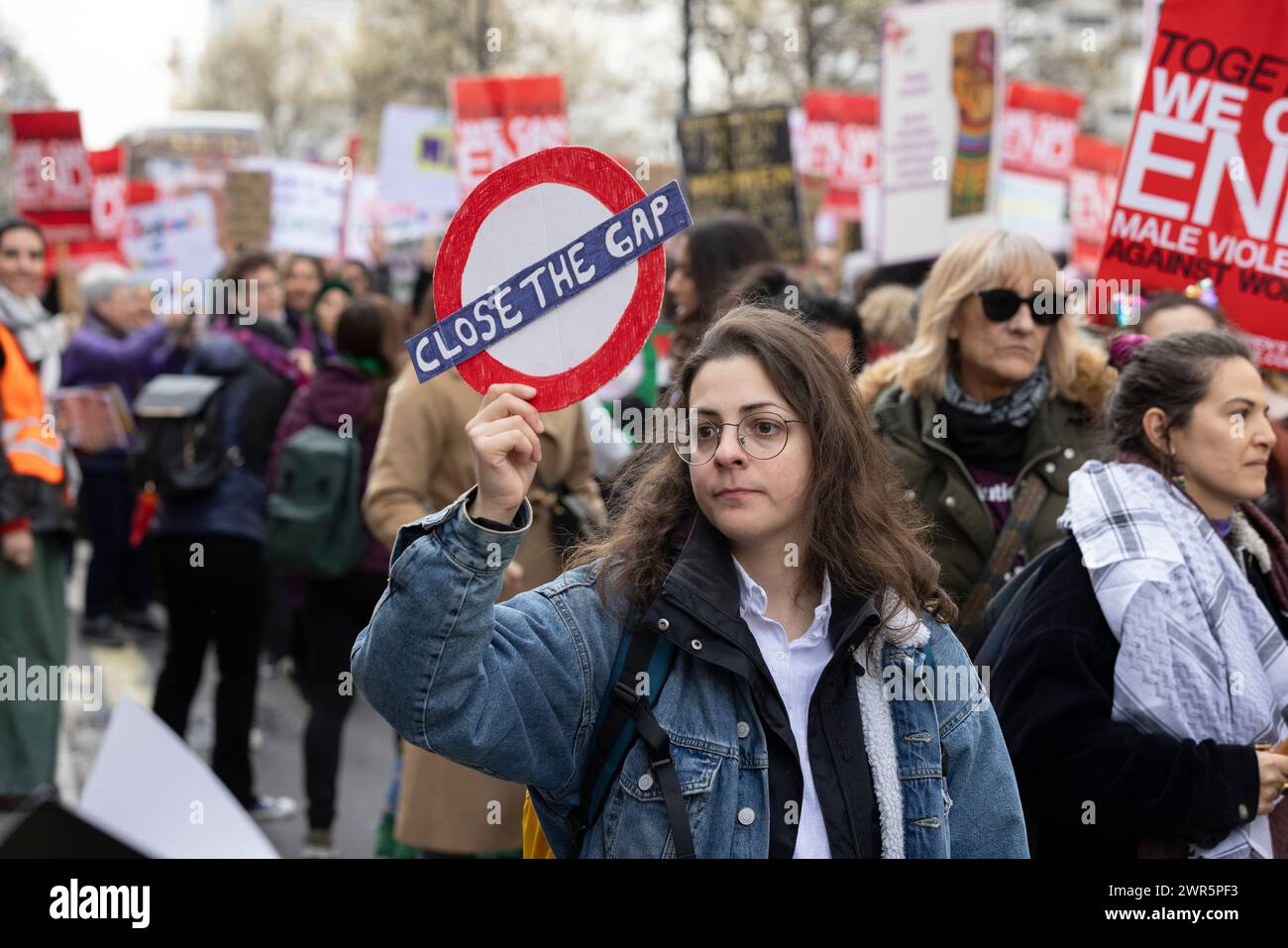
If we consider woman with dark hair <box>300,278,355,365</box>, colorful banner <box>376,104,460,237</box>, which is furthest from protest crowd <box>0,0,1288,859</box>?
colorful banner <box>376,104,460,237</box>

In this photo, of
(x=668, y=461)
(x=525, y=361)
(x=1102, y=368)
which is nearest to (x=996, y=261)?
(x=1102, y=368)

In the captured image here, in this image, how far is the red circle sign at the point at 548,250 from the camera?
2.26 m

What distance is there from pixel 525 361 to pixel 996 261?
2.28 meters

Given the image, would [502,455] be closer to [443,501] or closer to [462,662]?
[462,662]

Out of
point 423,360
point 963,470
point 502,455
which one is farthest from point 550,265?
point 963,470

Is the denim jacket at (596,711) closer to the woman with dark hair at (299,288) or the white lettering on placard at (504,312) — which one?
the white lettering on placard at (504,312)

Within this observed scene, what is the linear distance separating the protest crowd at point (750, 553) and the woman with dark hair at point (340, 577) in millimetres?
14

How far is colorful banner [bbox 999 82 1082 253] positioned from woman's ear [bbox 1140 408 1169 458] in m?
7.74

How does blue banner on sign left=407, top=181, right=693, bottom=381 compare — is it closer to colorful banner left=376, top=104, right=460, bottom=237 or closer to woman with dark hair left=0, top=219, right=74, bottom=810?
woman with dark hair left=0, top=219, right=74, bottom=810

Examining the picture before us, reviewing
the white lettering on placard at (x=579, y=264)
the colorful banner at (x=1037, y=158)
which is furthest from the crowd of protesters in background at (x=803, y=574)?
the colorful banner at (x=1037, y=158)

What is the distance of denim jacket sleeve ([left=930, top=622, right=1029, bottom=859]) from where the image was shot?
237 centimetres

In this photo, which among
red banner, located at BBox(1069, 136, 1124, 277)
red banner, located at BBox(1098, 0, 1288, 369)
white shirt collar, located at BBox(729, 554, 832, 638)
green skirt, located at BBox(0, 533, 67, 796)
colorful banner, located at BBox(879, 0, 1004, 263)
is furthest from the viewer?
red banner, located at BBox(1069, 136, 1124, 277)
